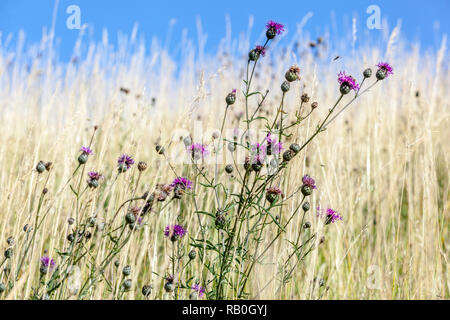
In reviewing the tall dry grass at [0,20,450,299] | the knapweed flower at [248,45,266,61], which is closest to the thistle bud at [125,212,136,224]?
the tall dry grass at [0,20,450,299]

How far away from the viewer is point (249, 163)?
1.27 metres

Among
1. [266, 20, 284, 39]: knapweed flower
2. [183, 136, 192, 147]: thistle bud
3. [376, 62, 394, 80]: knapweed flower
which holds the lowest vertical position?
[183, 136, 192, 147]: thistle bud

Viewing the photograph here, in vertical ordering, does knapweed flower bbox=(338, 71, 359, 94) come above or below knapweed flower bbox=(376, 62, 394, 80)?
below

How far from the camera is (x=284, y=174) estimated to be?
159 cm

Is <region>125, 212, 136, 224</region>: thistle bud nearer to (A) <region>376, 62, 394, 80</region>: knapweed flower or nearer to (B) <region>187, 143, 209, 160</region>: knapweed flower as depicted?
(B) <region>187, 143, 209, 160</region>: knapweed flower

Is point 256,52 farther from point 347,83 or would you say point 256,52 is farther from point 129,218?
point 129,218

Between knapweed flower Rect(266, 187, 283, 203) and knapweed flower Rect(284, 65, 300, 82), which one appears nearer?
knapweed flower Rect(266, 187, 283, 203)

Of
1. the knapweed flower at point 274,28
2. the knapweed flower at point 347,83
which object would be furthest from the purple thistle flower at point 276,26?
the knapweed flower at point 347,83

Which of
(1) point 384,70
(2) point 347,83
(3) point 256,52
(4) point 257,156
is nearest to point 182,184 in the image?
(4) point 257,156

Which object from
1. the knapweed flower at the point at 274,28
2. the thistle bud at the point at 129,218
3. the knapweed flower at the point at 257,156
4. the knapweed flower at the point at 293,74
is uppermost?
the knapweed flower at the point at 274,28

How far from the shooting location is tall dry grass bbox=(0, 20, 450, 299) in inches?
60.6

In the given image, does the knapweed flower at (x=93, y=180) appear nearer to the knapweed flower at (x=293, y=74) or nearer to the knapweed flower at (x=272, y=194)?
the knapweed flower at (x=272, y=194)

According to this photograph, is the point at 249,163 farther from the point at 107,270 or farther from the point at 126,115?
the point at 126,115

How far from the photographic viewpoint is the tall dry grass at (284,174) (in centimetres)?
154
